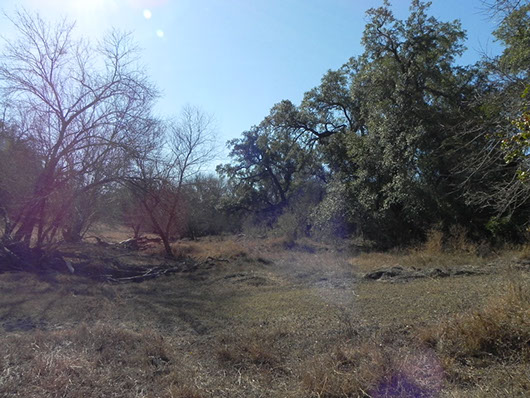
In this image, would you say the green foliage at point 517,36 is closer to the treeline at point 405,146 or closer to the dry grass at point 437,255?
the treeline at point 405,146

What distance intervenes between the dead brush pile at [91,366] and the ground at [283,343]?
0.02 meters

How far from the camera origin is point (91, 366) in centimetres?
481

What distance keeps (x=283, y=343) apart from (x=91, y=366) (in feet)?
7.71

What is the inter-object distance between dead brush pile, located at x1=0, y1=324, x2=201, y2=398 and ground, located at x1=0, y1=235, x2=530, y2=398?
2cm

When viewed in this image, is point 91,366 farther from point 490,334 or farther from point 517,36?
point 517,36

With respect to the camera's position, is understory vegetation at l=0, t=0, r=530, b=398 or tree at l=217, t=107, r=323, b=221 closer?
understory vegetation at l=0, t=0, r=530, b=398

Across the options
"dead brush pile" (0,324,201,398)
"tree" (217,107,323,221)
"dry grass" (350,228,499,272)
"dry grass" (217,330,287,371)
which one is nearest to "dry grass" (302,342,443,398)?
"dry grass" (217,330,287,371)

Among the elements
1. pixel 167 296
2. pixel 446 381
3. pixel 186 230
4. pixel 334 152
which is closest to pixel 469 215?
pixel 334 152

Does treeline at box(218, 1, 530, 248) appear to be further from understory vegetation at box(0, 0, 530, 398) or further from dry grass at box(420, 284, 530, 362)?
dry grass at box(420, 284, 530, 362)

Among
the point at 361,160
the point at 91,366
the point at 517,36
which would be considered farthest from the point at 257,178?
the point at 91,366

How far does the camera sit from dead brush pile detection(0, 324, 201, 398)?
422cm

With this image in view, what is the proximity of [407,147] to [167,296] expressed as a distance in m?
12.6

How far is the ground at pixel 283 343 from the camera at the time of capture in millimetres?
4098

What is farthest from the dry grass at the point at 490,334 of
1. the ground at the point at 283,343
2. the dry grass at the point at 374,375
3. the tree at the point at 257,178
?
the tree at the point at 257,178
